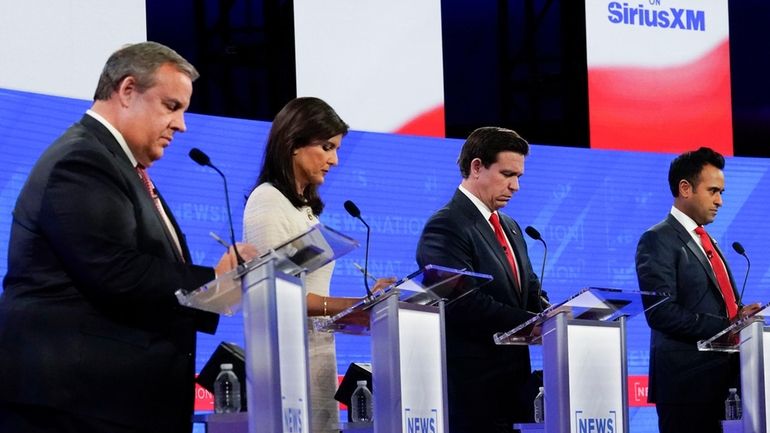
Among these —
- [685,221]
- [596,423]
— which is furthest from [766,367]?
[596,423]

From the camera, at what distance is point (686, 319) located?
18.3ft

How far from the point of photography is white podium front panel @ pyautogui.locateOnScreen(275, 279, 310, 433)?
3027mm

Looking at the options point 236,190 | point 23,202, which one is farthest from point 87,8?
point 23,202

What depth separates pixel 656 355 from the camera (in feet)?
19.0

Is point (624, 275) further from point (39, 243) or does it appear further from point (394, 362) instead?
point (39, 243)

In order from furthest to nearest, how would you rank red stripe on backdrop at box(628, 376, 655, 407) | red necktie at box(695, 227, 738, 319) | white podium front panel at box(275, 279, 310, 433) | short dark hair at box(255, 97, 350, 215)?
1. red stripe on backdrop at box(628, 376, 655, 407)
2. red necktie at box(695, 227, 738, 319)
3. short dark hair at box(255, 97, 350, 215)
4. white podium front panel at box(275, 279, 310, 433)

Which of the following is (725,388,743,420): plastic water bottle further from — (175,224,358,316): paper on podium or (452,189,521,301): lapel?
(175,224,358,316): paper on podium

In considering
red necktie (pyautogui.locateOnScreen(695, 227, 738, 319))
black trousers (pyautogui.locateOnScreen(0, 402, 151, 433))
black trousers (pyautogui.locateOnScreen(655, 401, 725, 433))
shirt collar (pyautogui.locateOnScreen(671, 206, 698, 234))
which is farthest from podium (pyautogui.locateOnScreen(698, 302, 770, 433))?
black trousers (pyautogui.locateOnScreen(0, 402, 151, 433))

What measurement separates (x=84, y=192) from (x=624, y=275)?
16.9 ft

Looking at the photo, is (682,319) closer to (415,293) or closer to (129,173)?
(415,293)

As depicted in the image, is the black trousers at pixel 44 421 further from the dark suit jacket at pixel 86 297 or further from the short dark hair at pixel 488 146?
the short dark hair at pixel 488 146

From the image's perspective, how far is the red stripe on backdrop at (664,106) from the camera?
25.0 feet

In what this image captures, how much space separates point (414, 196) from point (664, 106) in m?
1.89

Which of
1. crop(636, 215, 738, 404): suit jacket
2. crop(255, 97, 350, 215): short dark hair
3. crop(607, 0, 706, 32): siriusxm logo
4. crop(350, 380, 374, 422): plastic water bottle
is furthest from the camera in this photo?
crop(607, 0, 706, 32): siriusxm logo
